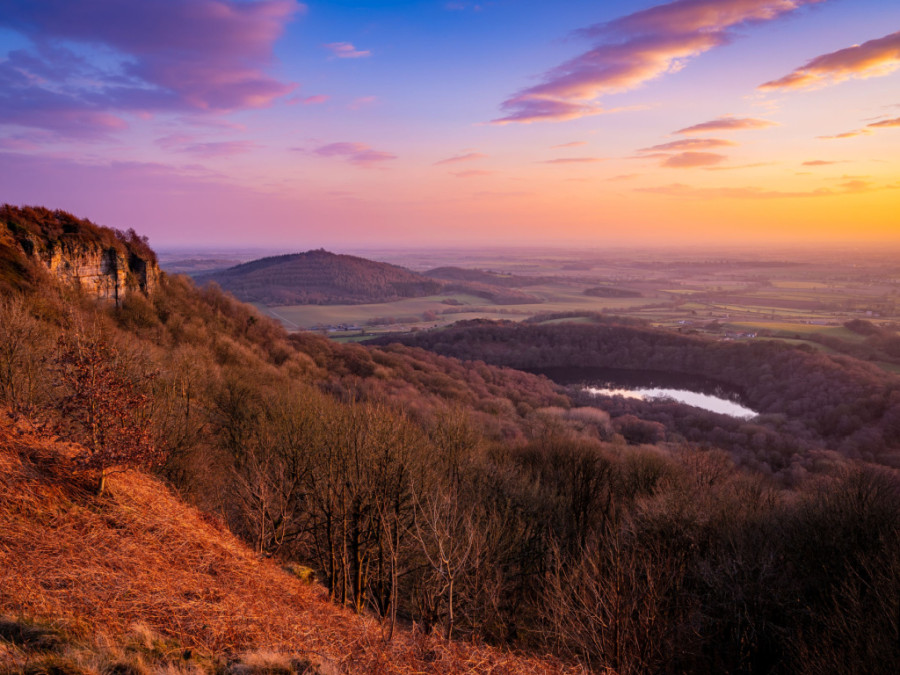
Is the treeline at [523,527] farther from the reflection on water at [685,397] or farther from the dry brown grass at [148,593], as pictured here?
the reflection on water at [685,397]

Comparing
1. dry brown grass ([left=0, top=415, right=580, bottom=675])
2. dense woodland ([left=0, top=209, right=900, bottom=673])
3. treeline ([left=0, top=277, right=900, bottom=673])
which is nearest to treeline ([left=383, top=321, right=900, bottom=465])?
dense woodland ([left=0, top=209, right=900, bottom=673])

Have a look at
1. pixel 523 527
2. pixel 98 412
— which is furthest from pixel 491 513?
pixel 98 412

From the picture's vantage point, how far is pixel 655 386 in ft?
302

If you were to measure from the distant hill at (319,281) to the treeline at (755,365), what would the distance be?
162 feet

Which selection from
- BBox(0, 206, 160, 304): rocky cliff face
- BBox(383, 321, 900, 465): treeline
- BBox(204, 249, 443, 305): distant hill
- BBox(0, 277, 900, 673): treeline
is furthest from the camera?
BBox(204, 249, 443, 305): distant hill

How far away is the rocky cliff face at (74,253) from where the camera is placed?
29953mm

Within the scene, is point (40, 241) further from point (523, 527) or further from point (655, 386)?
point (655, 386)

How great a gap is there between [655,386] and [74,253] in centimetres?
9279

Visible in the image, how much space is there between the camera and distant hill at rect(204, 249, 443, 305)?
13250cm

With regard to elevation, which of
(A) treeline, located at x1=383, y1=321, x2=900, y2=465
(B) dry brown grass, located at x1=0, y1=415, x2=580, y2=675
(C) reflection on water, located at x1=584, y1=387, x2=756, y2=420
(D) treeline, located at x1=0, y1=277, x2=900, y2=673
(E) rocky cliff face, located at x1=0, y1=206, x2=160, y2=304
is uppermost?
(E) rocky cliff face, located at x1=0, y1=206, x2=160, y2=304

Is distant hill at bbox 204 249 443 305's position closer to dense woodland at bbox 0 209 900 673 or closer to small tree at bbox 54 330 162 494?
dense woodland at bbox 0 209 900 673

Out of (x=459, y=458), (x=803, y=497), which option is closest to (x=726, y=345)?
(x=803, y=497)

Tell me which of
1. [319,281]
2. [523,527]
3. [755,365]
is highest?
[319,281]

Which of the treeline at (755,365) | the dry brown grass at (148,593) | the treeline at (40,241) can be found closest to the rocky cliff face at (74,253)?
the treeline at (40,241)
